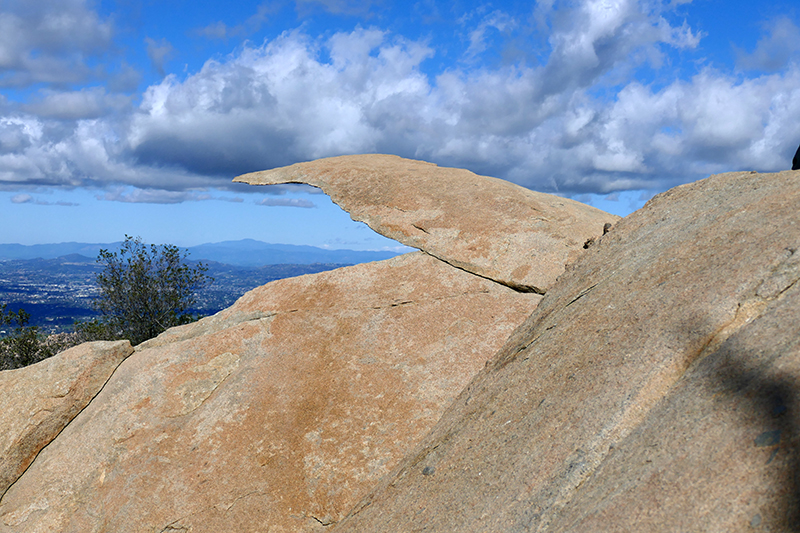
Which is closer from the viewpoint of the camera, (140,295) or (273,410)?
(273,410)

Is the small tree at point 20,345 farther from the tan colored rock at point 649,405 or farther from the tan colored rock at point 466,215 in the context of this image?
the tan colored rock at point 649,405

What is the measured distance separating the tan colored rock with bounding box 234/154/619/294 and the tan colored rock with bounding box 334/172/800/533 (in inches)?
99.9

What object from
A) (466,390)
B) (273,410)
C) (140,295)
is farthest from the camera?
(140,295)

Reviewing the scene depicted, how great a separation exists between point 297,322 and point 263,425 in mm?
1842

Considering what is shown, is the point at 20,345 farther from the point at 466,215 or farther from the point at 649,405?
the point at 649,405

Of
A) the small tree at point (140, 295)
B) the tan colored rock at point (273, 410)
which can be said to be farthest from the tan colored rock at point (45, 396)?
the small tree at point (140, 295)

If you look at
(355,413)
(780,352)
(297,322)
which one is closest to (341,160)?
(297,322)

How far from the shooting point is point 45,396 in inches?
320

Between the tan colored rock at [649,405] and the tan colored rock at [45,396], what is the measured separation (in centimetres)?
499

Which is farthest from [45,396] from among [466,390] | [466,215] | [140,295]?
[140,295]

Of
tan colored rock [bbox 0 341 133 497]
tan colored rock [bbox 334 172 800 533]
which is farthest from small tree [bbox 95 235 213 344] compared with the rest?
tan colored rock [bbox 334 172 800 533]

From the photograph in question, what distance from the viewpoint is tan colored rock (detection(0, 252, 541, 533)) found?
680cm

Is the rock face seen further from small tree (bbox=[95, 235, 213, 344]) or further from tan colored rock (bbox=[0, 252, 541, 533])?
small tree (bbox=[95, 235, 213, 344])

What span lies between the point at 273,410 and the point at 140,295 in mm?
23730
